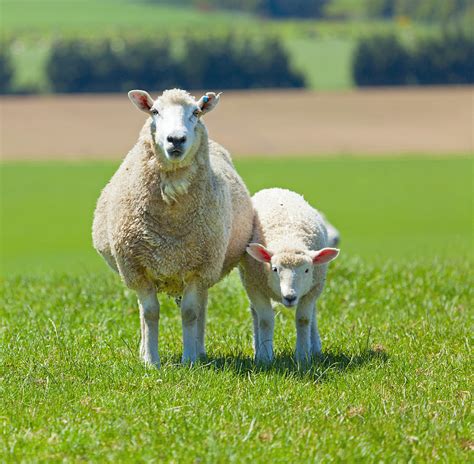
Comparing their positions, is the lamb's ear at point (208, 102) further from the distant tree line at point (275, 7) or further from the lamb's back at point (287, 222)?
the distant tree line at point (275, 7)

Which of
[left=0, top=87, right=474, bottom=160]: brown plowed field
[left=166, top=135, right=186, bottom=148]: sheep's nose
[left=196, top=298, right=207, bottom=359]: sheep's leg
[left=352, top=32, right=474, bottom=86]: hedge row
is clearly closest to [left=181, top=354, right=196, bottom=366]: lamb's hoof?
[left=196, top=298, right=207, bottom=359]: sheep's leg

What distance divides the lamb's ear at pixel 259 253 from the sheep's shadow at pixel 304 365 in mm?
707

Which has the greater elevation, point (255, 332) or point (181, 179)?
point (181, 179)

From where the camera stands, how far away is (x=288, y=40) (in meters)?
79.2

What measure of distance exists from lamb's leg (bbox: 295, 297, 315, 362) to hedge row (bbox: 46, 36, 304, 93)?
57280 millimetres

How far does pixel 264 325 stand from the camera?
746 cm

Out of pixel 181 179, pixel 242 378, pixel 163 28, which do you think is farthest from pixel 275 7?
pixel 242 378

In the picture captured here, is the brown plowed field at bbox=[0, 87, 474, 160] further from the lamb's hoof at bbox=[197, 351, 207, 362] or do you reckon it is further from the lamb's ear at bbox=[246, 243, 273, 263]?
the lamb's ear at bbox=[246, 243, 273, 263]

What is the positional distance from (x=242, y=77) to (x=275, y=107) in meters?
8.52

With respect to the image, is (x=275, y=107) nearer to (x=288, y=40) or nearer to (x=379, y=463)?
(x=288, y=40)

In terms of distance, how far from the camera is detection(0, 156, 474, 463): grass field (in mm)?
5184

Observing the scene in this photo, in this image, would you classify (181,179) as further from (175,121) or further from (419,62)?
(419,62)

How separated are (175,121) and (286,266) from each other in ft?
3.96

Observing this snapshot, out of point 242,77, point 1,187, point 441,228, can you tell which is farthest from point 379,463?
point 242,77
